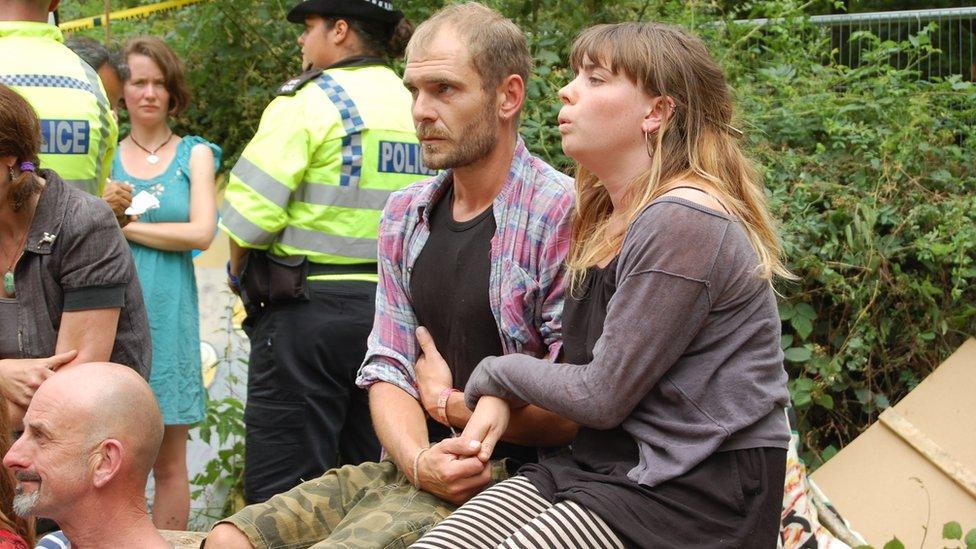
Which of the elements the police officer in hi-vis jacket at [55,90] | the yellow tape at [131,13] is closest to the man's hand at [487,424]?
the police officer in hi-vis jacket at [55,90]

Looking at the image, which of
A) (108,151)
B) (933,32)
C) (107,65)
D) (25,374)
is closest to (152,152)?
(107,65)

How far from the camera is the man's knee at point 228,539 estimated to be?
9.61 feet

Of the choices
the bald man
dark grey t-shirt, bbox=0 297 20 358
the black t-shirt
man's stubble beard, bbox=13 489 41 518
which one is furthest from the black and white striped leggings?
dark grey t-shirt, bbox=0 297 20 358

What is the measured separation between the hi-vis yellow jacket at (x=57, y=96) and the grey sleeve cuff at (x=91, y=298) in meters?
0.61

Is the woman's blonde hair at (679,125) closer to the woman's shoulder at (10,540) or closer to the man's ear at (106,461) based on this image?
the man's ear at (106,461)

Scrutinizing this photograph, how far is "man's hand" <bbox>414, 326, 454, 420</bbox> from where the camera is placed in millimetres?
3246

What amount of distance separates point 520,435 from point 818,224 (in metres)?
2.45

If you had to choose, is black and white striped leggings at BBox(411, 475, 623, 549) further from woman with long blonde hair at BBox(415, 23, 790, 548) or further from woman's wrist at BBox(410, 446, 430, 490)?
woman's wrist at BBox(410, 446, 430, 490)

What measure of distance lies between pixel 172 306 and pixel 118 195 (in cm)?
62

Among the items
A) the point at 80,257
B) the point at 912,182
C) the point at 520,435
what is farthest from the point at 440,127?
the point at 912,182

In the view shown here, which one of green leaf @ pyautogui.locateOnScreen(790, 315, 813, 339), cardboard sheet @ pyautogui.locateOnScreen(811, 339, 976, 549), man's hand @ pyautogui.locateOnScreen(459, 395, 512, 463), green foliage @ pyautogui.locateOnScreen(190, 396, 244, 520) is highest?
man's hand @ pyautogui.locateOnScreen(459, 395, 512, 463)

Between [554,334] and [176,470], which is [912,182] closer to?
[554,334]

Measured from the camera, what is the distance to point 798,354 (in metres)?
4.86

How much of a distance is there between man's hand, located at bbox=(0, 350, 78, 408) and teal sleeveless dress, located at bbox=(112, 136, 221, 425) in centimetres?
138
